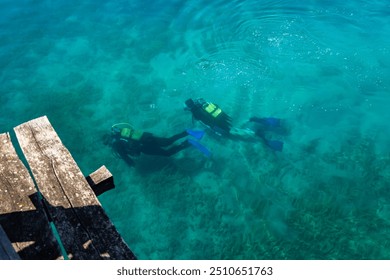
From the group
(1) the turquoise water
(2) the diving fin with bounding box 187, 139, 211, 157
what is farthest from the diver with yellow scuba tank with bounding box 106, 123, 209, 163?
(1) the turquoise water

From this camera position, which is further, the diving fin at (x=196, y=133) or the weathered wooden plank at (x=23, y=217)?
the diving fin at (x=196, y=133)

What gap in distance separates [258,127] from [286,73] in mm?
2737

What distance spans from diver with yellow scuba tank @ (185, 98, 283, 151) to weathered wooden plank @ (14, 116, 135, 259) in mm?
6375

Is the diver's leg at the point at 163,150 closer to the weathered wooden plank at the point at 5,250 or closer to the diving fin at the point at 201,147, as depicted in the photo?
the diving fin at the point at 201,147

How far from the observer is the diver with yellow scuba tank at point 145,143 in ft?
30.5

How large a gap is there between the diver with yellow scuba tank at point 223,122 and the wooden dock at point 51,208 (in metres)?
6.40

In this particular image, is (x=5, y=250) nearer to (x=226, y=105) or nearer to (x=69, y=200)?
(x=69, y=200)

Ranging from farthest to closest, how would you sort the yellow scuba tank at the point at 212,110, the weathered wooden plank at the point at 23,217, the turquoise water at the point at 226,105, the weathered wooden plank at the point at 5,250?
the yellow scuba tank at the point at 212,110, the turquoise water at the point at 226,105, the weathered wooden plank at the point at 23,217, the weathered wooden plank at the point at 5,250

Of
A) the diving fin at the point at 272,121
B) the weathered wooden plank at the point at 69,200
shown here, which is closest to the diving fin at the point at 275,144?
the diving fin at the point at 272,121

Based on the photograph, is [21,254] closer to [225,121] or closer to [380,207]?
[225,121]

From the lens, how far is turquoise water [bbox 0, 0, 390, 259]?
326 inches

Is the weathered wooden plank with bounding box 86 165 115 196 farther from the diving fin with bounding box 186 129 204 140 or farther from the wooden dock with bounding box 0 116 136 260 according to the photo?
the diving fin with bounding box 186 129 204 140

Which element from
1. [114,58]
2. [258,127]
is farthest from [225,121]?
[114,58]

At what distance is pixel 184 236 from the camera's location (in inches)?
326
